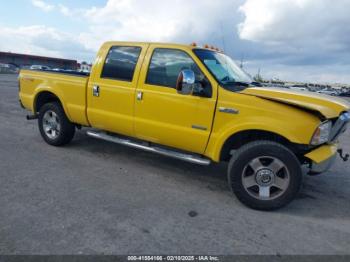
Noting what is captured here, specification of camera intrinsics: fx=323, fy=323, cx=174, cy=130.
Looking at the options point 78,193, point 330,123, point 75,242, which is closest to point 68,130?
point 78,193

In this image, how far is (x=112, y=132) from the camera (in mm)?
5520

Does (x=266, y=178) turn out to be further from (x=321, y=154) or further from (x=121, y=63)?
(x=121, y=63)

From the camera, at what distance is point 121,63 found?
5129mm

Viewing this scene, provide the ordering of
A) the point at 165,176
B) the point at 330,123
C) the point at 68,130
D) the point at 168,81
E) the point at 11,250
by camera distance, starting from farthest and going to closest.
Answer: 1. the point at 68,130
2. the point at 165,176
3. the point at 168,81
4. the point at 330,123
5. the point at 11,250

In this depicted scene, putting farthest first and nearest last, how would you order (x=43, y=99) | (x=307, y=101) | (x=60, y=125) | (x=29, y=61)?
(x=29, y=61)
(x=43, y=99)
(x=60, y=125)
(x=307, y=101)

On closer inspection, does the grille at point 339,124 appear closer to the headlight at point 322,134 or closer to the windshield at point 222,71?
the headlight at point 322,134

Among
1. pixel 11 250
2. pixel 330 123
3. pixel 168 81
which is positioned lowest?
pixel 11 250

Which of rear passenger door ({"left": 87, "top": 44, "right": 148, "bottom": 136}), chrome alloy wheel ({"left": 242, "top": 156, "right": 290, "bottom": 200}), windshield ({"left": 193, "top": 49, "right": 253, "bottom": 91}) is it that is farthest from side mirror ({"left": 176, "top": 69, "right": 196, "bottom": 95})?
chrome alloy wheel ({"left": 242, "top": 156, "right": 290, "bottom": 200})

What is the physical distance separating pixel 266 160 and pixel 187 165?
6.11 ft

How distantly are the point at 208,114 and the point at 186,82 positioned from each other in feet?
1.86

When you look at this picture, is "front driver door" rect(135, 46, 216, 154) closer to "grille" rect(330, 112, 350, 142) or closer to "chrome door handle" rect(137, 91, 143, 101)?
"chrome door handle" rect(137, 91, 143, 101)

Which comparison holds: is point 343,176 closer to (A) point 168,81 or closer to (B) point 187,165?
(B) point 187,165

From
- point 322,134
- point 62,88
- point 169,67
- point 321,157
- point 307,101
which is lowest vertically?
point 321,157

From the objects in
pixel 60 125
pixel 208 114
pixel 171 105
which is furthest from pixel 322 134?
pixel 60 125
